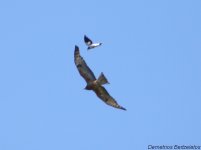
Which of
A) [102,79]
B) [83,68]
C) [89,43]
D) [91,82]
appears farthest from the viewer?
[83,68]

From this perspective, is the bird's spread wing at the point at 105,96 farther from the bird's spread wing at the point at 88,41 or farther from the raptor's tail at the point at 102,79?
the bird's spread wing at the point at 88,41

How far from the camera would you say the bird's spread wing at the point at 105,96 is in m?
28.2

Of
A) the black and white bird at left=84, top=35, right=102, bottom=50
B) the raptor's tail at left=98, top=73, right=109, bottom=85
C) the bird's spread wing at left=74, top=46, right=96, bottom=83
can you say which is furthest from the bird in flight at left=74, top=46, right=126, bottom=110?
the black and white bird at left=84, top=35, right=102, bottom=50

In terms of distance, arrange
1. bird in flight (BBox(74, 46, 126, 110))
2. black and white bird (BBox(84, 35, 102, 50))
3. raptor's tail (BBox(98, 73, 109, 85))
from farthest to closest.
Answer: bird in flight (BBox(74, 46, 126, 110))
raptor's tail (BBox(98, 73, 109, 85))
black and white bird (BBox(84, 35, 102, 50))

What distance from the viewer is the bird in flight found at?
28.0m

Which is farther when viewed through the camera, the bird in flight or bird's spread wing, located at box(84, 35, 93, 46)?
the bird in flight

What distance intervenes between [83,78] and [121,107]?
222cm

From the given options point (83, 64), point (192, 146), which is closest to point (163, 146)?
point (192, 146)

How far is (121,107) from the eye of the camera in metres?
28.8

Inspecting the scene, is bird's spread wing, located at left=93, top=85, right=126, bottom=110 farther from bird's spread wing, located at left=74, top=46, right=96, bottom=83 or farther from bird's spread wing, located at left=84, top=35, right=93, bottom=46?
bird's spread wing, located at left=84, top=35, right=93, bottom=46

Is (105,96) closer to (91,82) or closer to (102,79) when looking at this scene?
(91,82)

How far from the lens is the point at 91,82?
28000mm

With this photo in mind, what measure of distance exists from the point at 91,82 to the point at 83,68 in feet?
2.87

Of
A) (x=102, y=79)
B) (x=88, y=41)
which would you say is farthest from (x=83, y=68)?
(x=88, y=41)
